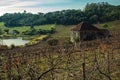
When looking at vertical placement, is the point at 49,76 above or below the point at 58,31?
above

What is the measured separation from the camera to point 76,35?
53281mm

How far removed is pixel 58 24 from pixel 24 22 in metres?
38.3

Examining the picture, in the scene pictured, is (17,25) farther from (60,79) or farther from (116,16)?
(60,79)

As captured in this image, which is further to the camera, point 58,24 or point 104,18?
point 58,24

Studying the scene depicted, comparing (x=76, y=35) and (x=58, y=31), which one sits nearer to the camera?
(x=76, y=35)

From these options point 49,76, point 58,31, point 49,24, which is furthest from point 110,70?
point 49,24

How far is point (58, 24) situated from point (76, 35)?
5445cm

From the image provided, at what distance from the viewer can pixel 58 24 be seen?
107m

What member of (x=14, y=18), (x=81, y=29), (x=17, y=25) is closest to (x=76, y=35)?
(x=81, y=29)

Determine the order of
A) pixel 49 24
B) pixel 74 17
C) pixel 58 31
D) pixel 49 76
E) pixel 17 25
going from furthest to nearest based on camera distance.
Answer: pixel 17 25 < pixel 49 24 < pixel 74 17 < pixel 58 31 < pixel 49 76

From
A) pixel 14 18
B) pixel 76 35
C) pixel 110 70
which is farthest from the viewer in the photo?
pixel 14 18

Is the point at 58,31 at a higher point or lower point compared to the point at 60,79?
lower

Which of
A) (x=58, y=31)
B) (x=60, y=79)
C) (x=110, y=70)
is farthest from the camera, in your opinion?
(x=58, y=31)

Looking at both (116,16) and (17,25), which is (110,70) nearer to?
(116,16)
